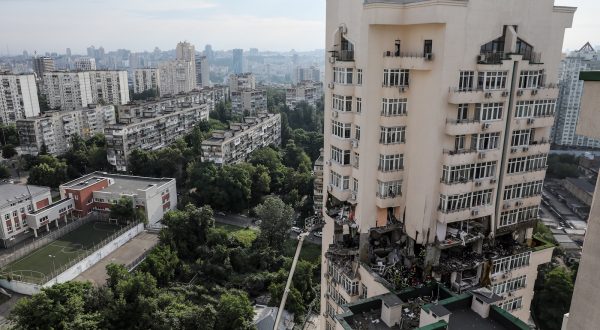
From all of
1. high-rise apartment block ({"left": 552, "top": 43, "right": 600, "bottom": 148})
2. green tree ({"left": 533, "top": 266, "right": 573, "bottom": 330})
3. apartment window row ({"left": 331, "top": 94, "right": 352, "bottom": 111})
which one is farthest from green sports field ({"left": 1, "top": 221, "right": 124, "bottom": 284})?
high-rise apartment block ({"left": 552, "top": 43, "right": 600, "bottom": 148})

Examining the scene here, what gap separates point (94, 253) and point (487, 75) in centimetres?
2365

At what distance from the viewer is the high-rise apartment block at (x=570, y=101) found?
4784 cm

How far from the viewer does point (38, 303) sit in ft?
52.6

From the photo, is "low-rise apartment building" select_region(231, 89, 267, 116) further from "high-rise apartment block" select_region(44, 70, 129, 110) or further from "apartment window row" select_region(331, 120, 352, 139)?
"apartment window row" select_region(331, 120, 352, 139)

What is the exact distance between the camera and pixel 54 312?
52.5ft

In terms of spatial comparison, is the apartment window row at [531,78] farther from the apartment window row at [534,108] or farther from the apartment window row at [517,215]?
the apartment window row at [517,215]

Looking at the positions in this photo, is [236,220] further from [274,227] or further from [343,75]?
[343,75]

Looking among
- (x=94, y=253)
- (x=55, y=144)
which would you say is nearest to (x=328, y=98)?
(x=94, y=253)

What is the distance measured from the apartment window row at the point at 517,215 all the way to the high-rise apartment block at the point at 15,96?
182 ft

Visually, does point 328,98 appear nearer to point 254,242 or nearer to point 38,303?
point 38,303

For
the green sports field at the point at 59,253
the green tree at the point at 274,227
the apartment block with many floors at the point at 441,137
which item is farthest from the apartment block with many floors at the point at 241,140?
the apartment block with many floors at the point at 441,137

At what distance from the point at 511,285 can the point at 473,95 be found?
4823mm

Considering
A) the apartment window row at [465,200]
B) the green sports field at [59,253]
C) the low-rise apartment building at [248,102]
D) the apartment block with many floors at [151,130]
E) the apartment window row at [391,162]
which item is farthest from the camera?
the low-rise apartment building at [248,102]

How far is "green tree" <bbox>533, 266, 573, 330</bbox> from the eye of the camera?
18297 mm
